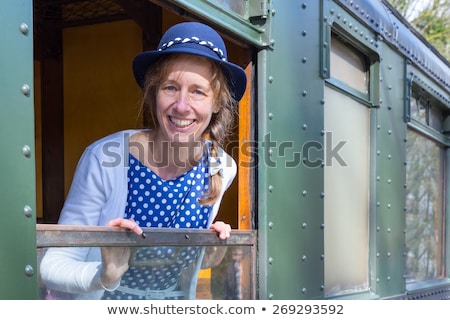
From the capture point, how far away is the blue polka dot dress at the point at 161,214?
1.88m

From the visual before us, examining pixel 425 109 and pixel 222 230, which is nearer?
pixel 222 230

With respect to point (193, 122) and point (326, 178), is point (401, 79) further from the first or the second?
point (193, 122)

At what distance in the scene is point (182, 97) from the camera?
6.90ft

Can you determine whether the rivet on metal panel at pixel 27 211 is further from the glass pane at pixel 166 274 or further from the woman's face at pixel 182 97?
the woman's face at pixel 182 97

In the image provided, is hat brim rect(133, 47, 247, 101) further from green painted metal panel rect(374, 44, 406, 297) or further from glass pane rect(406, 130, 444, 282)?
glass pane rect(406, 130, 444, 282)

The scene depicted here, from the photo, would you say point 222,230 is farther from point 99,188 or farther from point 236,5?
point 236,5

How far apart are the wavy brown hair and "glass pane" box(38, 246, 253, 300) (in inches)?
9.1

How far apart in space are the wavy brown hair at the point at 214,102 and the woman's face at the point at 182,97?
0.03 metres

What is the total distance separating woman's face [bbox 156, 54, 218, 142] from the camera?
211 cm

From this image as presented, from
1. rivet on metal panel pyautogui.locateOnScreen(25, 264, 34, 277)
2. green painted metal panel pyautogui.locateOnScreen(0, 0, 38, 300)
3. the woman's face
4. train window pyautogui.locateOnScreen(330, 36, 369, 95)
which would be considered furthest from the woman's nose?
train window pyautogui.locateOnScreen(330, 36, 369, 95)

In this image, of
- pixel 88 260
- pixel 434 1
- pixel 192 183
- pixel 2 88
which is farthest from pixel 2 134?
pixel 434 1

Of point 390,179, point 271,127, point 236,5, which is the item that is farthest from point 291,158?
point 390,179

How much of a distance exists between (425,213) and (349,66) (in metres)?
2.69

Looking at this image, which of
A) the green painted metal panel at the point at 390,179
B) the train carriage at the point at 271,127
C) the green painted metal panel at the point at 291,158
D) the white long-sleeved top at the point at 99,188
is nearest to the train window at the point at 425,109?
the train carriage at the point at 271,127
